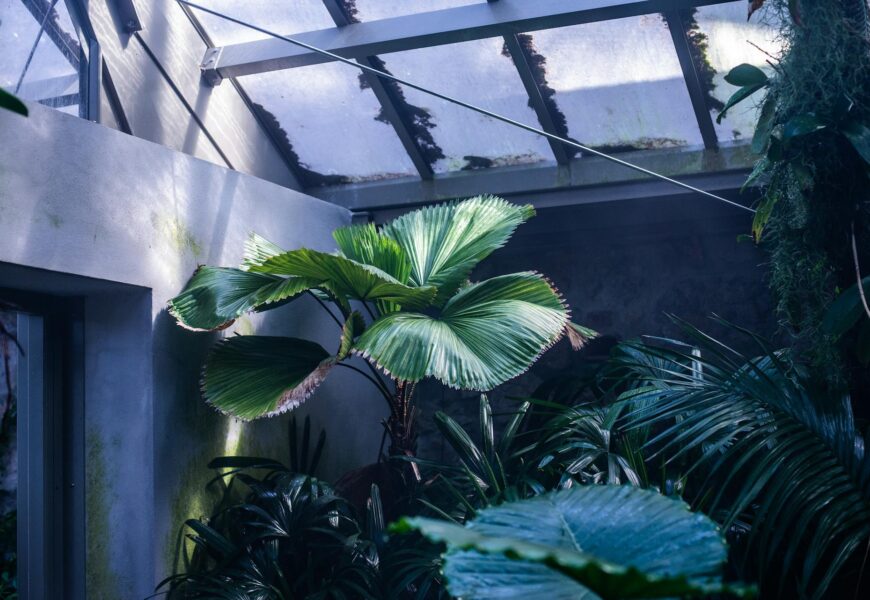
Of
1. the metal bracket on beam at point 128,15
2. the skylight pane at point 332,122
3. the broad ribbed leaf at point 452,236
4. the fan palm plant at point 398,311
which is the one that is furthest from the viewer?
the skylight pane at point 332,122

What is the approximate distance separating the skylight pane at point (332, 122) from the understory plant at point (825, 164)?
219 cm

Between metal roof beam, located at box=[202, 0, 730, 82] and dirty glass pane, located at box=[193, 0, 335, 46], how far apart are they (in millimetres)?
39

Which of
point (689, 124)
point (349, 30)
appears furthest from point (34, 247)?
point (689, 124)

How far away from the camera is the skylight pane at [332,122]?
3.92 m

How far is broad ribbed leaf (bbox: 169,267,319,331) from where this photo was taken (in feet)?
9.13

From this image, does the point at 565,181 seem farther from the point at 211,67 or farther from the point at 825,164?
the point at 825,164

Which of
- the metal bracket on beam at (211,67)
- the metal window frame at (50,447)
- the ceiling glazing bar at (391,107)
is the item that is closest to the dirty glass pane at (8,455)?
the metal window frame at (50,447)

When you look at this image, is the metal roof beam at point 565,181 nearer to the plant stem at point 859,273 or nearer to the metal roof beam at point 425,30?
the metal roof beam at point 425,30

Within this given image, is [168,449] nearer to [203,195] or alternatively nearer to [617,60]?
[203,195]

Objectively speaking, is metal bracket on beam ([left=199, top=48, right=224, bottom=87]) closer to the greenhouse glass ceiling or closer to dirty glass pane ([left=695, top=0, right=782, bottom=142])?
the greenhouse glass ceiling

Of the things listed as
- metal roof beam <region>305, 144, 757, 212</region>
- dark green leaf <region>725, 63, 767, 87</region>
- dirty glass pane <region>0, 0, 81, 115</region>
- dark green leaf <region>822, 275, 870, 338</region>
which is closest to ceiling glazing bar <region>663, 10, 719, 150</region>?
metal roof beam <region>305, 144, 757, 212</region>

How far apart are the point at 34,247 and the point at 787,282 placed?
2136 mm

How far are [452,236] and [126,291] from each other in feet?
3.98

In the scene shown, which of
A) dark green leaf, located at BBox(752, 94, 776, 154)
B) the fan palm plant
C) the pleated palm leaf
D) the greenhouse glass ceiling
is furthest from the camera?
the greenhouse glass ceiling
